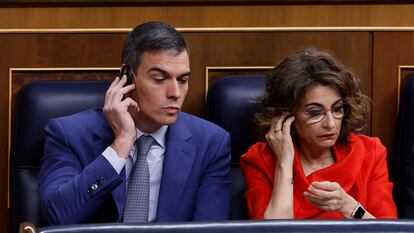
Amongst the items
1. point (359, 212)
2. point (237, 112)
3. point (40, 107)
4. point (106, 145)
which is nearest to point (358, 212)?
point (359, 212)

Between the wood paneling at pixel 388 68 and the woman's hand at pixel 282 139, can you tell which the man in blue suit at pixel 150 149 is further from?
the wood paneling at pixel 388 68

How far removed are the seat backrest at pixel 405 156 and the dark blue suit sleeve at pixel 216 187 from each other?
298 mm

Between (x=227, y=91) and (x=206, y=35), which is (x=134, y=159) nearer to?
(x=227, y=91)

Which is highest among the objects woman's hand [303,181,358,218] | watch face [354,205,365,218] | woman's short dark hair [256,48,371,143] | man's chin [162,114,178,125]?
woman's short dark hair [256,48,371,143]

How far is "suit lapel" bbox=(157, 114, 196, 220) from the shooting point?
1.14 meters

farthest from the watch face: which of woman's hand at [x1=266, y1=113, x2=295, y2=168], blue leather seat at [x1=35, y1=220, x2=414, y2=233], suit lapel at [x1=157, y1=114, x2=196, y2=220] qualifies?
blue leather seat at [x1=35, y1=220, x2=414, y2=233]

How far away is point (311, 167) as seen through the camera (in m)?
1.23

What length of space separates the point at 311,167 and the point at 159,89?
261 millimetres

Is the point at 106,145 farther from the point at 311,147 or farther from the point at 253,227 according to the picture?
the point at 253,227

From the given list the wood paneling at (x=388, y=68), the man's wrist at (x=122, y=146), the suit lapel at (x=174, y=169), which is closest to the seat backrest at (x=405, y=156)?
the wood paneling at (x=388, y=68)

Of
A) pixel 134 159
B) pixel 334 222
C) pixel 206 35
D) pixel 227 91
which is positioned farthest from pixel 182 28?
pixel 334 222

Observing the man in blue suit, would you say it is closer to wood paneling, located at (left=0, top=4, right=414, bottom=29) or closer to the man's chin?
the man's chin

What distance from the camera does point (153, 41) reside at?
113cm

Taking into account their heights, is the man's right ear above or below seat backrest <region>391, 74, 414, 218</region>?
above
